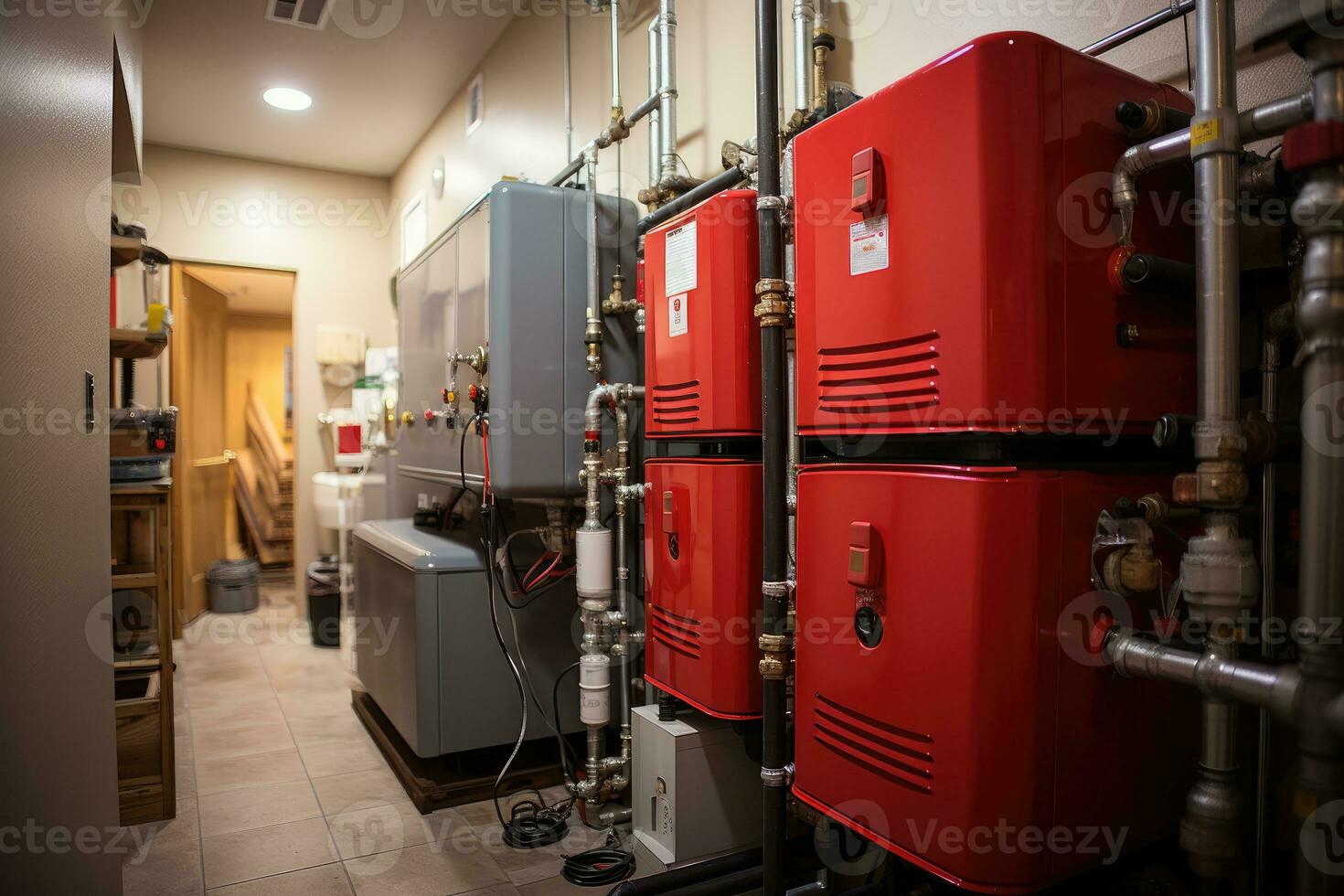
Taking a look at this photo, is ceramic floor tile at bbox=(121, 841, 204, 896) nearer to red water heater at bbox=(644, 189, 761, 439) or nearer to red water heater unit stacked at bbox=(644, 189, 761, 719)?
red water heater unit stacked at bbox=(644, 189, 761, 719)

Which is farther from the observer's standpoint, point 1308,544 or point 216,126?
point 216,126

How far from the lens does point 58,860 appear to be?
53.2 inches

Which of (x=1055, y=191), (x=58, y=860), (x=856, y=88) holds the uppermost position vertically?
(x=856, y=88)

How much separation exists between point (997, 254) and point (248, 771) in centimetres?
289

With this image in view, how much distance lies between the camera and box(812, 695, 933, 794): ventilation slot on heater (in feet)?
Result: 3.53

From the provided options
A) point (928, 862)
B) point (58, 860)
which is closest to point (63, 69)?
point (58, 860)

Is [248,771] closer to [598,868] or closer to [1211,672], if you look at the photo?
[598,868]

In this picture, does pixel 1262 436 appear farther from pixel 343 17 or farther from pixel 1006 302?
pixel 343 17

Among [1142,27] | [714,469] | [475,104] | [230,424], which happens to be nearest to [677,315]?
[714,469]

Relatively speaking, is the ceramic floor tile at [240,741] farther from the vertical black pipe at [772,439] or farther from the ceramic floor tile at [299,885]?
the vertical black pipe at [772,439]

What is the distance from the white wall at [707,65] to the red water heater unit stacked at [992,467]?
0.45ft

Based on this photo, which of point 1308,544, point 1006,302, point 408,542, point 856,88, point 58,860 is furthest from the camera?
point 408,542

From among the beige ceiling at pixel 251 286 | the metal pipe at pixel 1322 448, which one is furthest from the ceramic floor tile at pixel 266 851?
the beige ceiling at pixel 251 286

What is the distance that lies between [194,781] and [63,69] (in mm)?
2218
